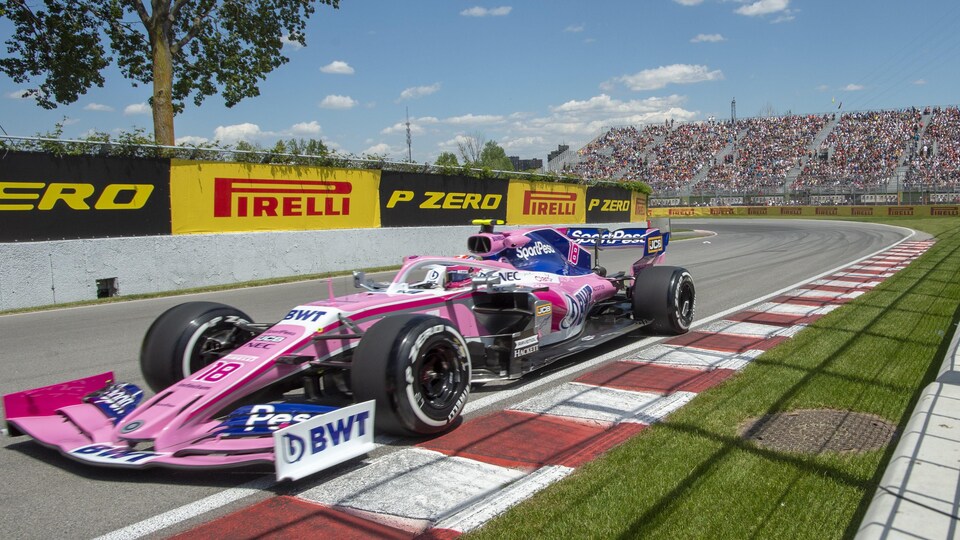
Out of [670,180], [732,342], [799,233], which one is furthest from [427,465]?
[670,180]

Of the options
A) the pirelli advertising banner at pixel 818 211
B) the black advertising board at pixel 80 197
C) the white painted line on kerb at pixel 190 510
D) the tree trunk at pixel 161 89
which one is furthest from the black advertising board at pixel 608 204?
the white painted line on kerb at pixel 190 510

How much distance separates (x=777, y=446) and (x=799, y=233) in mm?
28823

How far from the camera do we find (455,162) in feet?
69.5

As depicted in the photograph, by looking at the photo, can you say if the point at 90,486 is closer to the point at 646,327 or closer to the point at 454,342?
the point at 454,342

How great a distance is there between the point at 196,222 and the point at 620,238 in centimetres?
927

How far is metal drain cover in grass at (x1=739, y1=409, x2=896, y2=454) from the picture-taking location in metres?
4.33

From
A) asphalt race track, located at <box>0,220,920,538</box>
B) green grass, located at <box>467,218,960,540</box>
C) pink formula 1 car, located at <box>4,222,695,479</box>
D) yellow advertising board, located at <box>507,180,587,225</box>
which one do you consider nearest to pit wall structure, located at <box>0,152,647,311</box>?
asphalt race track, located at <box>0,220,920,538</box>

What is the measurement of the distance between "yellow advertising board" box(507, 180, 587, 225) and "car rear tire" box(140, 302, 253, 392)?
17.9 meters

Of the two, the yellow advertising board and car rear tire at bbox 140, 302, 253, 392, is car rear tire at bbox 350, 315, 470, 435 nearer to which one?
car rear tire at bbox 140, 302, 253, 392

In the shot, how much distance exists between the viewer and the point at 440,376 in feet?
16.1

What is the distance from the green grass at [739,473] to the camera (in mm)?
3320

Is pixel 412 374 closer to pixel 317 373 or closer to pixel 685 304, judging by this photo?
pixel 317 373

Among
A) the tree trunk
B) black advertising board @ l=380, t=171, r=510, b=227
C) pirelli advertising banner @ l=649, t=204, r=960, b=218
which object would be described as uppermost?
the tree trunk

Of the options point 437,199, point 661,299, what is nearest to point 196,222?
point 437,199
